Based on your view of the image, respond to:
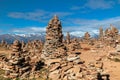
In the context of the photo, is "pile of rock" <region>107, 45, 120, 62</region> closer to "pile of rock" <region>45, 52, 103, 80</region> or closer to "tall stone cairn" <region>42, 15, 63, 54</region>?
"tall stone cairn" <region>42, 15, 63, 54</region>

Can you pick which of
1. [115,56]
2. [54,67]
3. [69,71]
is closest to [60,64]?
[54,67]

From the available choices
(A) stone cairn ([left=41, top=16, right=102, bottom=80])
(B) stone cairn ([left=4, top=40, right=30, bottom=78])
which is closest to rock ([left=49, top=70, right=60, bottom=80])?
(A) stone cairn ([left=41, top=16, right=102, bottom=80])

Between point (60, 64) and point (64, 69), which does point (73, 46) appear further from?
point (64, 69)

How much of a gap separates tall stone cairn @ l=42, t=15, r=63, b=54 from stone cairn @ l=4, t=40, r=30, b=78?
57.7 feet

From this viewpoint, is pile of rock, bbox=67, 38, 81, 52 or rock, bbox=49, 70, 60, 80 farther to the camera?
pile of rock, bbox=67, 38, 81, 52

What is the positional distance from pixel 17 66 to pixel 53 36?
22.4 m

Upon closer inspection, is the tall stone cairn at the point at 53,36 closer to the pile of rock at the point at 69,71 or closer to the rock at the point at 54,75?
the pile of rock at the point at 69,71

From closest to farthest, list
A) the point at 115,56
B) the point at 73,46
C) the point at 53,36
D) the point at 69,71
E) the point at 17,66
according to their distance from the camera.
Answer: the point at 69,71
the point at 17,66
the point at 53,36
the point at 115,56
the point at 73,46

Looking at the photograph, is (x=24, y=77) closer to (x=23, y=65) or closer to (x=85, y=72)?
(x=23, y=65)

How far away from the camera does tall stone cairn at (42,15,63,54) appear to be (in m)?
70.6

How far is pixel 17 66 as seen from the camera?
51.8 m

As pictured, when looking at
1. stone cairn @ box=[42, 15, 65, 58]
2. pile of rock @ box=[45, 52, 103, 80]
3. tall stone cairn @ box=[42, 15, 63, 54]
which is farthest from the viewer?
tall stone cairn @ box=[42, 15, 63, 54]

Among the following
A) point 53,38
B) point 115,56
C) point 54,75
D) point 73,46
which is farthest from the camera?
point 73,46

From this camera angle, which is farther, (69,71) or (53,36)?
(53,36)
